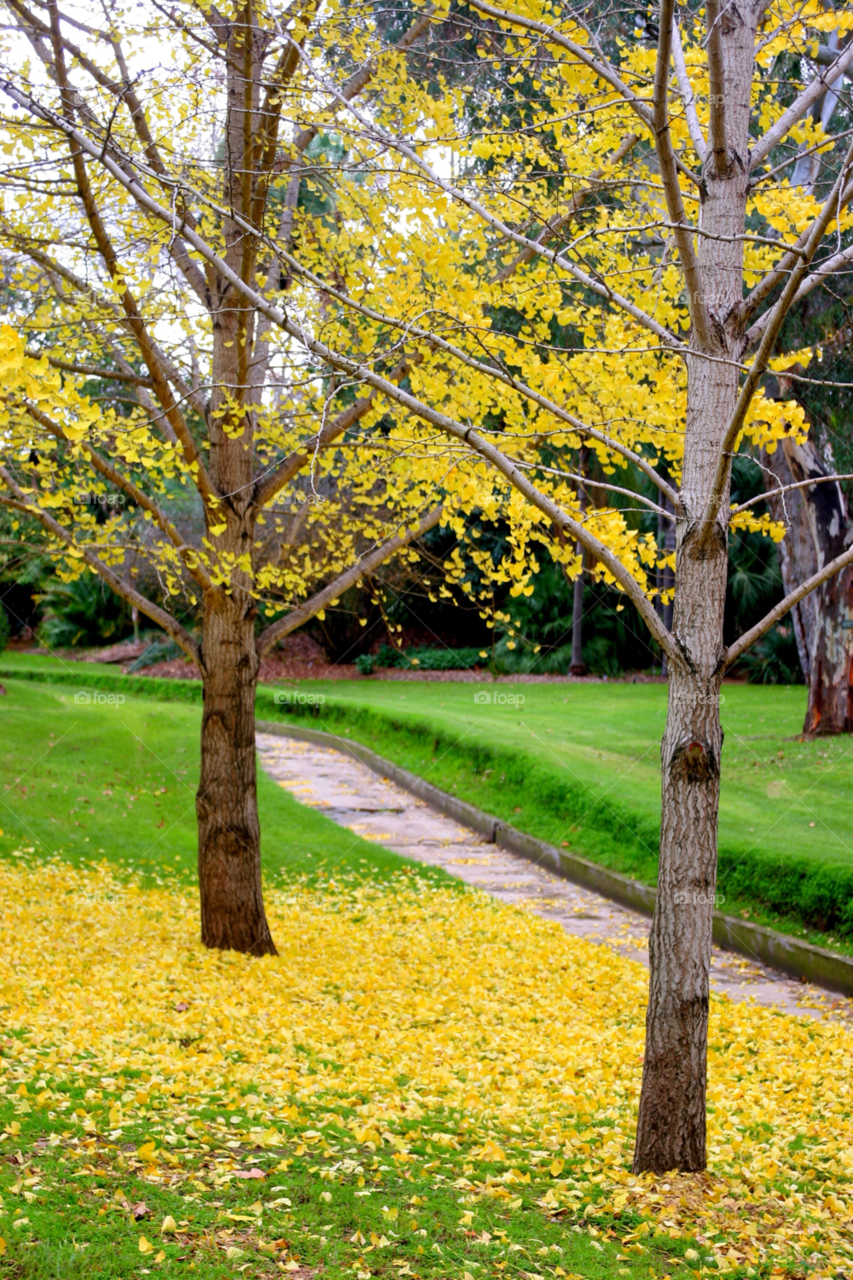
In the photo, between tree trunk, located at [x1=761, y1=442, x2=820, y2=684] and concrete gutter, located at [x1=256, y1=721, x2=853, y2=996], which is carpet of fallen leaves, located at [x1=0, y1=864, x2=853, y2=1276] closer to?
concrete gutter, located at [x1=256, y1=721, x2=853, y2=996]

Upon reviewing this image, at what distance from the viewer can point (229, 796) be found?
7.08 m

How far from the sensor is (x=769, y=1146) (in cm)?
425

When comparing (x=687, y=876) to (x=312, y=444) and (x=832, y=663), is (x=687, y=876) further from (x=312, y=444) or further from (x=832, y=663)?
(x=832, y=663)

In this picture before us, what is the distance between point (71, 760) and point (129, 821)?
266cm

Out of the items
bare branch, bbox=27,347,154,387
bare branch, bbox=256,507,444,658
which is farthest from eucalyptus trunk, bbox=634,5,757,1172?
bare branch, bbox=27,347,154,387

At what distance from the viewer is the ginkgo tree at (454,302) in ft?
12.5

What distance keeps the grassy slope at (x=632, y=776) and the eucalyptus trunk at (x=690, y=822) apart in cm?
420

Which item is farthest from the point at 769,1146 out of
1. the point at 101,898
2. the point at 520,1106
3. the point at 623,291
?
the point at 101,898

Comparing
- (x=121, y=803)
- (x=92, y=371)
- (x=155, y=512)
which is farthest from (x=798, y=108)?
(x=121, y=803)

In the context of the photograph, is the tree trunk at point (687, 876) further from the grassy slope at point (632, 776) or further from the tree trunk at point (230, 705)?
the grassy slope at point (632, 776)

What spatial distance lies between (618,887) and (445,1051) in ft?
14.7

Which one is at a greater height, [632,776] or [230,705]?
[230,705]

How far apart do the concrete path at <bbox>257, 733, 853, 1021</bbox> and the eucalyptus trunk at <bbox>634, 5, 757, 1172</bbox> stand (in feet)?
10.2

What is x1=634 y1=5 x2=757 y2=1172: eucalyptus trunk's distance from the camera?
12.3 ft
